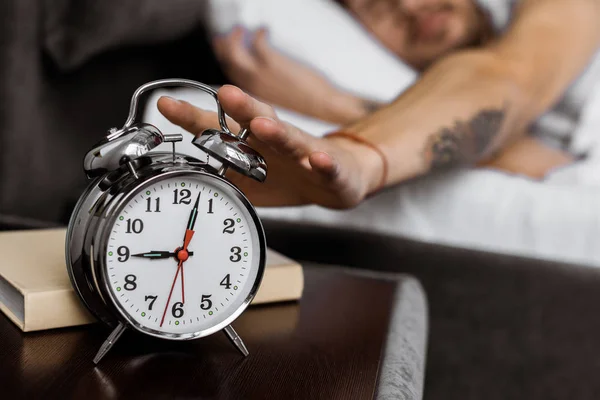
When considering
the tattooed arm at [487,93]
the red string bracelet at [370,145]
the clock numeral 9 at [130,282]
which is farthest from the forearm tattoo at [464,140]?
the clock numeral 9 at [130,282]

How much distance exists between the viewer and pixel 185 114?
2.61 ft

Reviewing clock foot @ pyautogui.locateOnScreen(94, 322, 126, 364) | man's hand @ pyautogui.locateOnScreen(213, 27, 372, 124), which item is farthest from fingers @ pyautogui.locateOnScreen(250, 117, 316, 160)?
man's hand @ pyautogui.locateOnScreen(213, 27, 372, 124)

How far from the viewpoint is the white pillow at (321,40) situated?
1664 mm

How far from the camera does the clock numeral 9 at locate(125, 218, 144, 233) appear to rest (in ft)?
2.12

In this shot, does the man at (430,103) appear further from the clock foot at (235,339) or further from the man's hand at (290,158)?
the clock foot at (235,339)

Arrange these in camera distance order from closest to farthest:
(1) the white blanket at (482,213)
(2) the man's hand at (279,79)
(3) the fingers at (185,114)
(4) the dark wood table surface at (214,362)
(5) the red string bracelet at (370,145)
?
(4) the dark wood table surface at (214,362), (3) the fingers at (185,114), (5) the red string bracelet at (370,145), (1) the white blanket at (482,213), (2) the man's hand at (279,79)

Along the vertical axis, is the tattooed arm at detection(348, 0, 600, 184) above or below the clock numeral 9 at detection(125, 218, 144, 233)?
below

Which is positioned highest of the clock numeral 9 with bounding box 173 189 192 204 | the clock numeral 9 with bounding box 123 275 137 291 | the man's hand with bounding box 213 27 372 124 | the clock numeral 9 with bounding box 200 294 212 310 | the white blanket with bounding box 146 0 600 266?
the clock numeral 9 with bounding box 173 189 192 204

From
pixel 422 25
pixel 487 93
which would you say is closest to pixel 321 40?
pixel 422 25

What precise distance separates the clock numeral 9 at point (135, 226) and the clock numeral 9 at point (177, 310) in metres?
0.08

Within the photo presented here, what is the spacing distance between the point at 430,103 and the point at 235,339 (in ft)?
2.50

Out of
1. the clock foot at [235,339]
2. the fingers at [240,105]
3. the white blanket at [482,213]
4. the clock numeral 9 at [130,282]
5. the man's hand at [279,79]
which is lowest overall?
the white blanket at [482,213]

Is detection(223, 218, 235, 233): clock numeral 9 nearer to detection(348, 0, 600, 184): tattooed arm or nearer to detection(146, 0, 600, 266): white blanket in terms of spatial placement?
detection(348, 0, 600, 184): tattooed arm

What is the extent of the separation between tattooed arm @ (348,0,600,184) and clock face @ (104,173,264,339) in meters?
0.48
